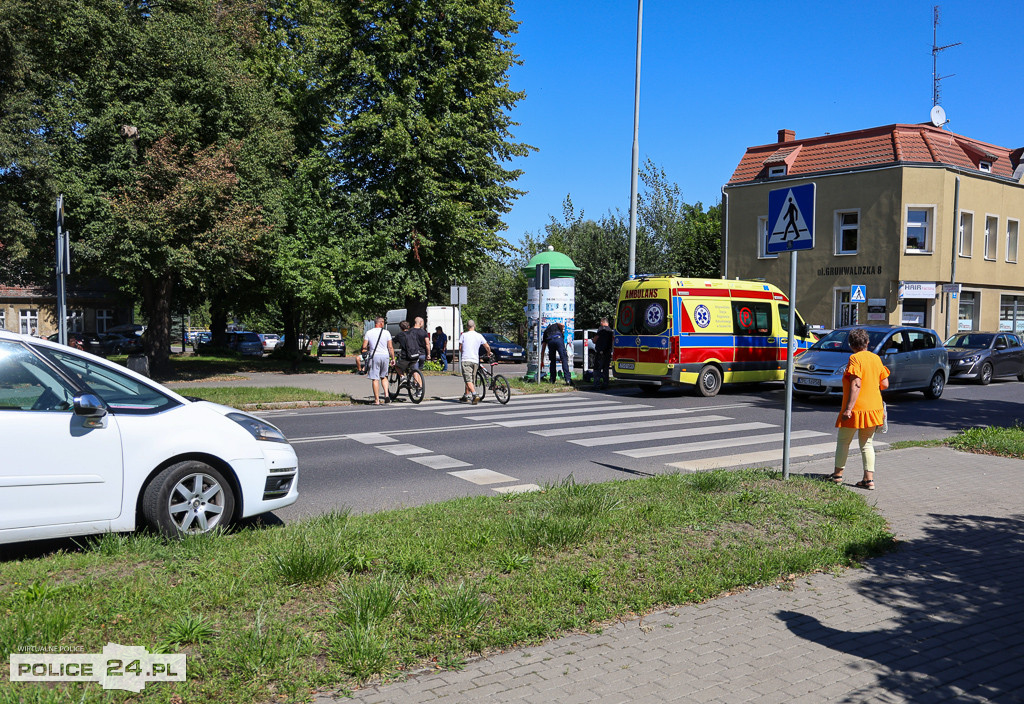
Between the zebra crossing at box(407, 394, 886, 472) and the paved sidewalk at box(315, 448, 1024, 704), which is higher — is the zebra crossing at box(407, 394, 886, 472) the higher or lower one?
the higher one

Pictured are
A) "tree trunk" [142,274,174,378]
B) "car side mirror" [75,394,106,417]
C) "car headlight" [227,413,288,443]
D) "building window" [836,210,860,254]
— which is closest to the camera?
"car side mirror" [75,394,106,417]

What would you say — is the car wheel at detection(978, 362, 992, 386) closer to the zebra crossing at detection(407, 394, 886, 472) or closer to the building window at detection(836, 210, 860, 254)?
the building window at detection(836, 210, 860, 254)

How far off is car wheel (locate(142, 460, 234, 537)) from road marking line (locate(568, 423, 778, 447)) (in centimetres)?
603

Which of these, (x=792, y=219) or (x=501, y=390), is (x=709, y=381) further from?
(x=792, y=219)

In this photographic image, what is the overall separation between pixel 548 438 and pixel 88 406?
7.25 m

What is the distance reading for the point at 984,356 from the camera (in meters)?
22.5

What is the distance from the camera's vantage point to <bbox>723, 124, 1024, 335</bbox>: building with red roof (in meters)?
30.6

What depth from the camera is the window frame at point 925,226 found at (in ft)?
100

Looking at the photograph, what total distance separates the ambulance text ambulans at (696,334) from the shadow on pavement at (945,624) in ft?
37.7

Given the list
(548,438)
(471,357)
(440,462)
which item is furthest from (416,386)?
(440,462)

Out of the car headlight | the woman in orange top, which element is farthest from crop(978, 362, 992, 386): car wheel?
the car headlight

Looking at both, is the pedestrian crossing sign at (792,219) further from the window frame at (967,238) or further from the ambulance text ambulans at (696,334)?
the window frame at (967,238)

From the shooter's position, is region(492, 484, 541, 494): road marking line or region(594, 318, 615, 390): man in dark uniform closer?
region(492, 484, 541, 494): road marking line

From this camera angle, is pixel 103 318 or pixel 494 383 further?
pixel 103 318
